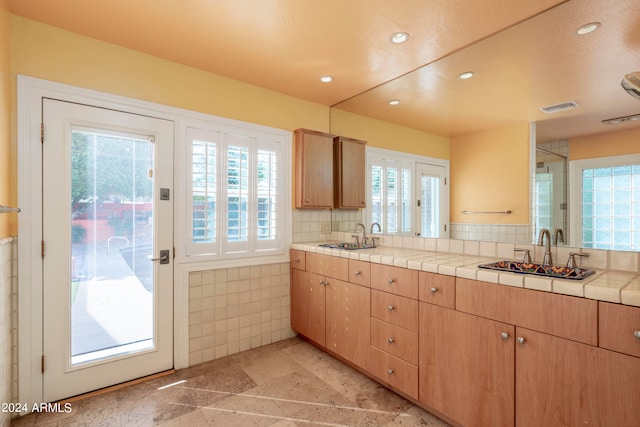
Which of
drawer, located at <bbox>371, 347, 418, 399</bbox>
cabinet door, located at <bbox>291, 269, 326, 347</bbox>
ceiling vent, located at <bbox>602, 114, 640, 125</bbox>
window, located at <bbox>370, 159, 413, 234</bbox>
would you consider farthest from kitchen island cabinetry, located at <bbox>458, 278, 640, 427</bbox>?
cabinet door, located at <bbox>291, 269, 326, 347</bbox>

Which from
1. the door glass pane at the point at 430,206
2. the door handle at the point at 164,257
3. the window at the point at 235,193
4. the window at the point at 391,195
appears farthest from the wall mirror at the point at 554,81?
the door handle at the point at 164,257

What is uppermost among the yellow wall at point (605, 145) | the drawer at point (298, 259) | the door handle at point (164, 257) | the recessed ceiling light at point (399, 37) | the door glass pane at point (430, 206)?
the recessed ceiling light at point (399, 37)

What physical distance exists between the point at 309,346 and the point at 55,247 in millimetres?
2149

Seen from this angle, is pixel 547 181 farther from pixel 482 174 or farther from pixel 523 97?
pixel 523 97

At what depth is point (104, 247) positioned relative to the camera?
2.26 metres

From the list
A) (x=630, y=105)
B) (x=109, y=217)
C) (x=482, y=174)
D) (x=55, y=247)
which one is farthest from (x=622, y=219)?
(x=55, y=247)

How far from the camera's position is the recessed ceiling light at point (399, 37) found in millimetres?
2076

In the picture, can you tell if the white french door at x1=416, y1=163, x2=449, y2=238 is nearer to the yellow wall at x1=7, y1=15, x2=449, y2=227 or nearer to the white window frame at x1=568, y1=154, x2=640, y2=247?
the yellow wall at x1=7, y1=15, x2=449, y2=227

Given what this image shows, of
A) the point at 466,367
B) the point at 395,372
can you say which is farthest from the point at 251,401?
the point at 466,367

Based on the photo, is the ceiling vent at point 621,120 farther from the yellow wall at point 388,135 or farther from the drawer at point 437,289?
the drawer at point 437,289

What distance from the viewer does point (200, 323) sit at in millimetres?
2615

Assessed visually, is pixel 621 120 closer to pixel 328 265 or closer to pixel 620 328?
pixel 620 328

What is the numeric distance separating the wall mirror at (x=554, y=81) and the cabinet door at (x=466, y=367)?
0.80 m

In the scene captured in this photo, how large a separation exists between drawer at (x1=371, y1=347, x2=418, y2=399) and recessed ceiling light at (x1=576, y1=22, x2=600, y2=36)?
2194 mm
